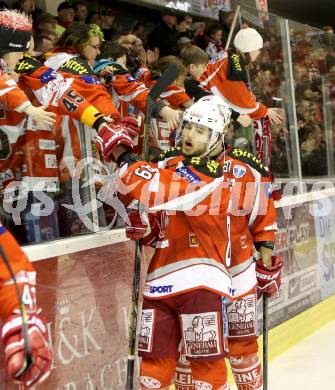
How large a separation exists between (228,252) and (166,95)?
1.09m

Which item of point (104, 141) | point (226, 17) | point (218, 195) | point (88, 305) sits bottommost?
point (88, 305)

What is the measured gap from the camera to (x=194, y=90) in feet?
12.1

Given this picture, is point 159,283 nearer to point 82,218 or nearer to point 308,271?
point 82,218

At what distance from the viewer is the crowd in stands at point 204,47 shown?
9.71 ft

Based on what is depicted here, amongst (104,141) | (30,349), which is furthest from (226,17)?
(30,349)

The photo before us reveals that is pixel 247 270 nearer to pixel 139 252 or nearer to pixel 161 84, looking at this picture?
pixel 139 252

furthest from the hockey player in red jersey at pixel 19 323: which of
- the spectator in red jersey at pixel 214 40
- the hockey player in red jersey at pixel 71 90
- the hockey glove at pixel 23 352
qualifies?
the spectator in red jersey at pixel 214 40

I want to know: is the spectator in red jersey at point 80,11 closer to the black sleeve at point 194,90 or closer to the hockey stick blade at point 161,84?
the black sleeve at point 194,90

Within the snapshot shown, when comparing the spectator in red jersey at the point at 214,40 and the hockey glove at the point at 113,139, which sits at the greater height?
the spectator in red jersey at the point at 214,40

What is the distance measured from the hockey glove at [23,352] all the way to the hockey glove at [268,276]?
1.50 m

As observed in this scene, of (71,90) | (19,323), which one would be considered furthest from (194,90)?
(19,323)

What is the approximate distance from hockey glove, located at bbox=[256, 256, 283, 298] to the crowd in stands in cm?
63

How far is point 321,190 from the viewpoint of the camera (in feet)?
15.6

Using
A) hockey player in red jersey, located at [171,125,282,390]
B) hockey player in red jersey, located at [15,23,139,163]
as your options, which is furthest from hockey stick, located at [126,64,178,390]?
hockey player in red jersey, located at [171,125,282,390]
